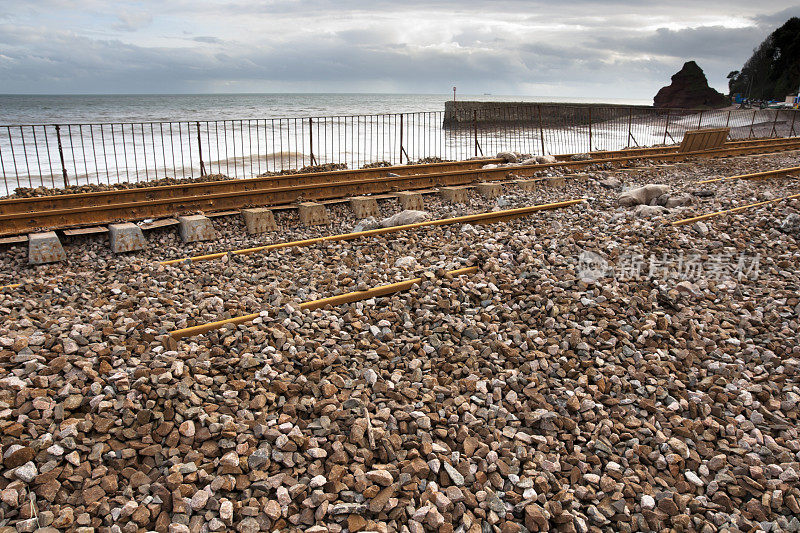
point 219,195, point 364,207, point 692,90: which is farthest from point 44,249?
point 692,90

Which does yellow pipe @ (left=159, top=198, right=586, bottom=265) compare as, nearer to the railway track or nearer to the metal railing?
the railway track

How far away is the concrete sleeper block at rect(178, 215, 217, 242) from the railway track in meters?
0.61

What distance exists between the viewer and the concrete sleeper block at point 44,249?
311 inches

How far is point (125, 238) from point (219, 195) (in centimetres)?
200

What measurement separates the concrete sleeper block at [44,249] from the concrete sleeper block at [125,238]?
730mm

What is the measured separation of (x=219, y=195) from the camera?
33.0 feet

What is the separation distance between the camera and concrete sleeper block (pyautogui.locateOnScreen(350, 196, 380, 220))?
1087 cm

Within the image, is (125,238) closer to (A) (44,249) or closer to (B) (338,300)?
(A) (44,249)

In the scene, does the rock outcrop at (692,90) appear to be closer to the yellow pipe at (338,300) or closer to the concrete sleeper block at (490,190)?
the concrete sleeper block at (490,190)

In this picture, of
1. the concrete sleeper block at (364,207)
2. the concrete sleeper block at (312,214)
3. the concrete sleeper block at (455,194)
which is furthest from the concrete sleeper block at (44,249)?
the concrete sleeper block at (455,194)

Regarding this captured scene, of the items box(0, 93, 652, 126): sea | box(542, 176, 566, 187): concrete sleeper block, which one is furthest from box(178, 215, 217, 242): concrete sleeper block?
box(0, 93, 652, 126): sea

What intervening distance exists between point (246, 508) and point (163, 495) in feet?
1.84

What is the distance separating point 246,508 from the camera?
11.1 feet

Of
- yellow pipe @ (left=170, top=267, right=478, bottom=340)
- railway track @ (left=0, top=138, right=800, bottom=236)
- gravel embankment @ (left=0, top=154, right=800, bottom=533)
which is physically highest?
railway track @ (left=0, top=138, right=800, bottom=236)
